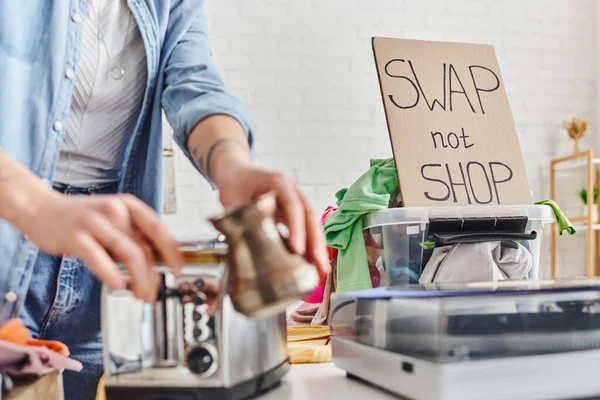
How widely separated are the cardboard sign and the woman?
46cm

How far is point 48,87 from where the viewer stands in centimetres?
74

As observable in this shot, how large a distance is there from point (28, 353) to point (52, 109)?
315 mm

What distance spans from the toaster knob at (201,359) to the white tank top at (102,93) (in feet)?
1.49

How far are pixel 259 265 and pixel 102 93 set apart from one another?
50 cm

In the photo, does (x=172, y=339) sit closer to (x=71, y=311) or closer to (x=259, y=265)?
(x=259, y=265)

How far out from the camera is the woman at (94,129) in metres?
0.57

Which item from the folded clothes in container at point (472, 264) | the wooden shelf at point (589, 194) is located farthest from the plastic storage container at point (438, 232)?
the wooden shelf at point (589, 194)

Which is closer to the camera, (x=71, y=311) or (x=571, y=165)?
(x=71, y=311)

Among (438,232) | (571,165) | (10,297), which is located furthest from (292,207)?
(571,165)

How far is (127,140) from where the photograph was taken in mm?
867

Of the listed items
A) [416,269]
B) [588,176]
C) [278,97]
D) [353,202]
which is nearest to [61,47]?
[353,202]

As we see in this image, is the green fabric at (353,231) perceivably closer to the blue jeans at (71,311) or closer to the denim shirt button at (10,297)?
the blue jeans at (71,311)

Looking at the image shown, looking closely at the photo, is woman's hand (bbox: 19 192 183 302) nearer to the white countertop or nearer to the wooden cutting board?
the white countertop

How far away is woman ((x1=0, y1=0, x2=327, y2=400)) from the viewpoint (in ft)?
1.86
